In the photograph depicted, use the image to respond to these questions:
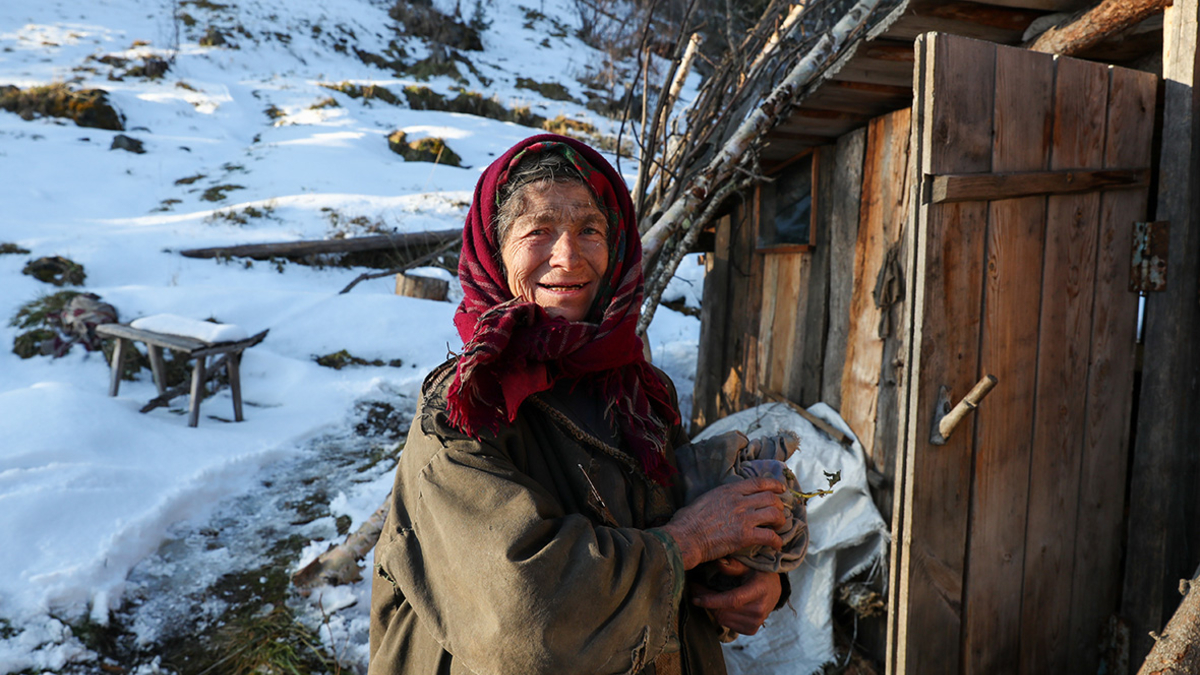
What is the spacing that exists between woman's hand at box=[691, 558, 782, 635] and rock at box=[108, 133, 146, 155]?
14792 mm

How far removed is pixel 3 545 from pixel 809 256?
466cm

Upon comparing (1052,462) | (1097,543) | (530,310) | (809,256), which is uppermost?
(809,256)

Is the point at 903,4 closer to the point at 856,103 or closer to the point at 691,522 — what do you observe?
the point at 856,103

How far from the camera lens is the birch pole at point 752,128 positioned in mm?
3193

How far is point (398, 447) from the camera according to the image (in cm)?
515

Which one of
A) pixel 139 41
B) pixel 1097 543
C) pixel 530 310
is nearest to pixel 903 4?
pixel 530 310

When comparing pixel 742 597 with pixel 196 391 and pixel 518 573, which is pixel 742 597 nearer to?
pixel 518 573

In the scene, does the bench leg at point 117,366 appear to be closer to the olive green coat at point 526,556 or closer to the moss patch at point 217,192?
the moss patch at point 217,192

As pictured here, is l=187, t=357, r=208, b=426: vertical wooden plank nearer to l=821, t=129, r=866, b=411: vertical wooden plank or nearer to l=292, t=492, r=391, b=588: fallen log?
l=292, t=492, r=391, b=588: fallen log

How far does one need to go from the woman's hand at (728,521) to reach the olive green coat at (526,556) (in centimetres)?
7

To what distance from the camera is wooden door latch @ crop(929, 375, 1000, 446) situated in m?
2.02

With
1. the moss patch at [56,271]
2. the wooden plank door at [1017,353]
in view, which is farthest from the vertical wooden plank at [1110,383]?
the moss patch at [56,271]

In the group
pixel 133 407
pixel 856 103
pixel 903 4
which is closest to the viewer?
pixel 903 4

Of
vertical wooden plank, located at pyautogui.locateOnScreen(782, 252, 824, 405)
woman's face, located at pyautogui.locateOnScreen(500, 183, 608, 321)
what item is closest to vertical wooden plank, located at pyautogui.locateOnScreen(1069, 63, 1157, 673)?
vertical wooden plank, located at pyautogui.locateOnScreen(782, 252, 824, 405)
